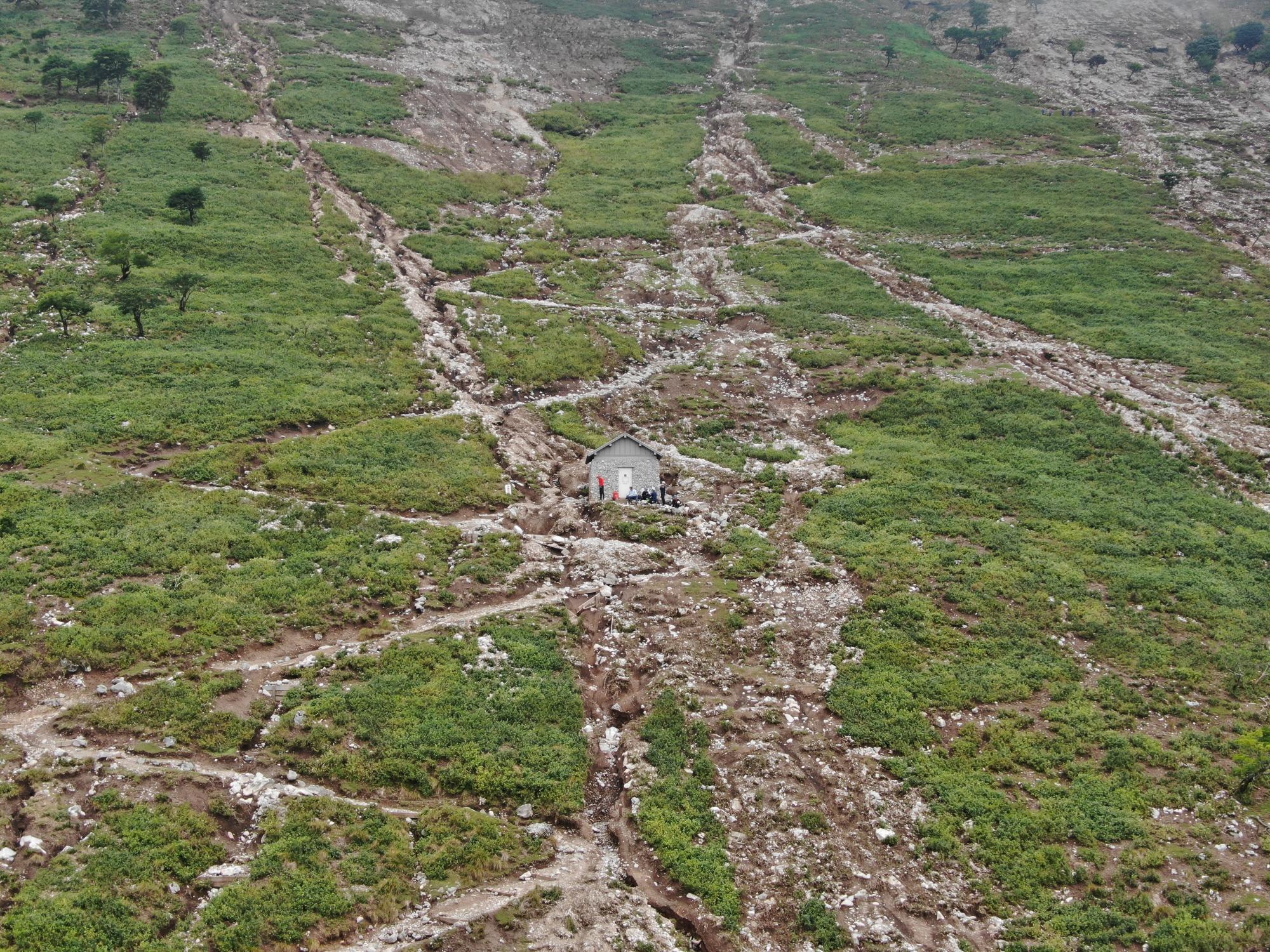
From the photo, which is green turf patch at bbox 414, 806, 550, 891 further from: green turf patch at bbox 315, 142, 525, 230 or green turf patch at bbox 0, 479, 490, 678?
green turf patch at bbox 315, 142, 525, 230

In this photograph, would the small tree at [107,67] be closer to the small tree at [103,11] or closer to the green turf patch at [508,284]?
the small tree at [103,11]

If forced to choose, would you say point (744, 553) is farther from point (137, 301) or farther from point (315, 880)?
point (137, 301)

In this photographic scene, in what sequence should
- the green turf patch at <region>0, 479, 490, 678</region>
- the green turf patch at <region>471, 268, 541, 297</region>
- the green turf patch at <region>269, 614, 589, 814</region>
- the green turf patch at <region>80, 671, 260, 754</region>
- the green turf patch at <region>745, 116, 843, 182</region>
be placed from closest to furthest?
the green turf patch at <region>80, 671, 260, 754</region> → the green turf patch at <region>269, 614, 589, 814</region> → the green turf patch at <region>0, 479, 490, 678</region> → the green turf patch at <region>471, 268, 541, 297</region> → the green turf patch at <region>745, 116, 843, 182</region>

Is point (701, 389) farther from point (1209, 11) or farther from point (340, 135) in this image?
point (1209, 11)

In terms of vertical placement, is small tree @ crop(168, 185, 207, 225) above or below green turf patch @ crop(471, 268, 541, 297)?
above

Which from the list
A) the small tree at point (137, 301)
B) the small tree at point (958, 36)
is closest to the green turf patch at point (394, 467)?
the small tree at point (137, 301)

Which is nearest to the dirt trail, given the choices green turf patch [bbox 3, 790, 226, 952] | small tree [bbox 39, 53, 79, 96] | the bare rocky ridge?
the bare rocky ridge

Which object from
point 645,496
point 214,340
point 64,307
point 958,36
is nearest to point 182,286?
point 214,340
